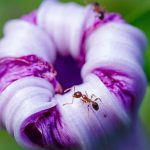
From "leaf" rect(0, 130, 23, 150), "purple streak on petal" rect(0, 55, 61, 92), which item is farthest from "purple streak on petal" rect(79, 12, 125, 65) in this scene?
"leaf" rect(0, 130, 23, 150)

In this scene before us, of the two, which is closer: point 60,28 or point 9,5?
point 60,28

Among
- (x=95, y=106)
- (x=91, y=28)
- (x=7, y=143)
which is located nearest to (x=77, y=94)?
(x=95, y=106)

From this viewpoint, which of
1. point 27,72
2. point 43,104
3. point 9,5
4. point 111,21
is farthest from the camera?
point 9,5

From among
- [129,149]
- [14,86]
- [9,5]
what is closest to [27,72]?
[14,86]

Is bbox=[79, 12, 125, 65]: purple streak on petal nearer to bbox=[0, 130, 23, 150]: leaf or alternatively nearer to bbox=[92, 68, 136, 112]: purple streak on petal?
bbox=[92, 68, 136, 112]: purple streak on petal

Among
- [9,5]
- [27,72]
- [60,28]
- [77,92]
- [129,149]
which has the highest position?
[9,5]

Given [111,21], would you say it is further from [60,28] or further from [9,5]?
[9,5]

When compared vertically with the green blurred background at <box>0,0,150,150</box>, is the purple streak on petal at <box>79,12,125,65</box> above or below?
below
